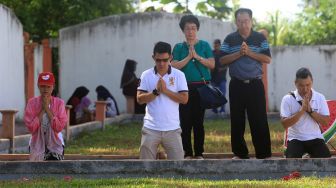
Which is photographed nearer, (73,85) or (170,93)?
(170,93)

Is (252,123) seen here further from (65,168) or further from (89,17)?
(89,17)

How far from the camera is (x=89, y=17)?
31.1 meters

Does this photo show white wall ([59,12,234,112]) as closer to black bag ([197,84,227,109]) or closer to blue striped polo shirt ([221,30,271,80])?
blue striped polo shirt ([221,30,271,80])

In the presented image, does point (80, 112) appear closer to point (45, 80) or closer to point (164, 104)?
point (45, 80)

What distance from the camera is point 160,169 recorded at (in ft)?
26.8

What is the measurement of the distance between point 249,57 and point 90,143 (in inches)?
216

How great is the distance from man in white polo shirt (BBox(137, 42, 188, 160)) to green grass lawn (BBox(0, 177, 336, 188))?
88cm

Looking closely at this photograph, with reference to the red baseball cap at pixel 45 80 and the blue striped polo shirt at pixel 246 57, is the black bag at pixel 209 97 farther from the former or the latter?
the red baseball cap at pixel 45 80

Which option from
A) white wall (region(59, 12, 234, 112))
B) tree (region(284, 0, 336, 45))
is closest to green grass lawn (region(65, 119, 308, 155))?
white wall (region(59, 12, 234, 112))

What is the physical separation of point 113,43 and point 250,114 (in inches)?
592

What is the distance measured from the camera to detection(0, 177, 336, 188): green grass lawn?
7477 mm

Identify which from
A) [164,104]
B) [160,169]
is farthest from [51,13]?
[160,169]

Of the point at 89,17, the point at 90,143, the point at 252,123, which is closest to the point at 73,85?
the point at 89,17

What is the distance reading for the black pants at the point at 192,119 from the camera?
376 inches
